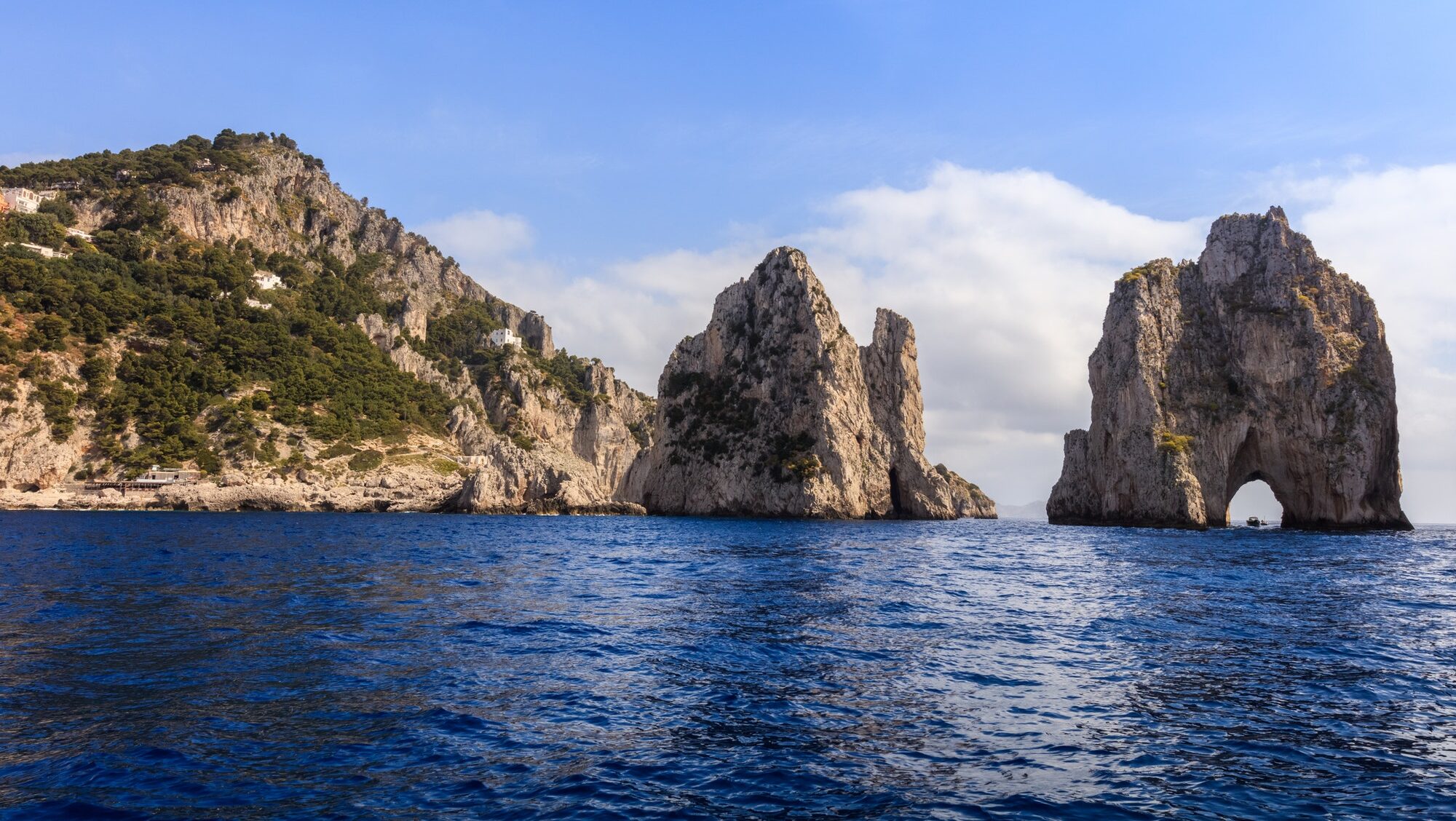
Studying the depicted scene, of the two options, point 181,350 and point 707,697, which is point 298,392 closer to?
point 181,350

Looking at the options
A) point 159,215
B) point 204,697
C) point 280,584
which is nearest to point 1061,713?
point 204,697

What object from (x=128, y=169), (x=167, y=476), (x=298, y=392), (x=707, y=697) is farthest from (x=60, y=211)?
(x=707, y=697)

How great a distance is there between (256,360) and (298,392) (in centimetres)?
806

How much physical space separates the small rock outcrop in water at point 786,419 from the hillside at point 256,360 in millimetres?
13642

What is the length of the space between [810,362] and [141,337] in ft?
289

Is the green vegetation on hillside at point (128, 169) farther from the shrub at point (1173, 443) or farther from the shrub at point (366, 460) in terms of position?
the shrub at point (1173, 443)

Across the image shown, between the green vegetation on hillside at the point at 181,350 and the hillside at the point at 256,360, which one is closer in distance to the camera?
the hillside at the point at 256,360

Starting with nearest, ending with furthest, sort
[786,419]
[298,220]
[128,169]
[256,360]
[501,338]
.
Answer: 1. [786,419]
2. [256,360]
3. [128,169]
4. [298,220]
5. [501,338]

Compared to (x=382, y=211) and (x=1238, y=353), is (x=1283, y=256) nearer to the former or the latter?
(x=1238, y=353)

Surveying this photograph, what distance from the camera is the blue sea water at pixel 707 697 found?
938cm

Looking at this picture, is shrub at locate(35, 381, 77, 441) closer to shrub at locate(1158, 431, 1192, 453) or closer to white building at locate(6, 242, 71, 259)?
white building at locate(6, 242, 71, 259)

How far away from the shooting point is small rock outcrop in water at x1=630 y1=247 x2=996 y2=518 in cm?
10369

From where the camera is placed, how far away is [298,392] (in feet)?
381

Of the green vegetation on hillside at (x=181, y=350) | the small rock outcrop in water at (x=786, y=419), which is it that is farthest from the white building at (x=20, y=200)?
the small rock outcrop in water at (x=786, y=419)
